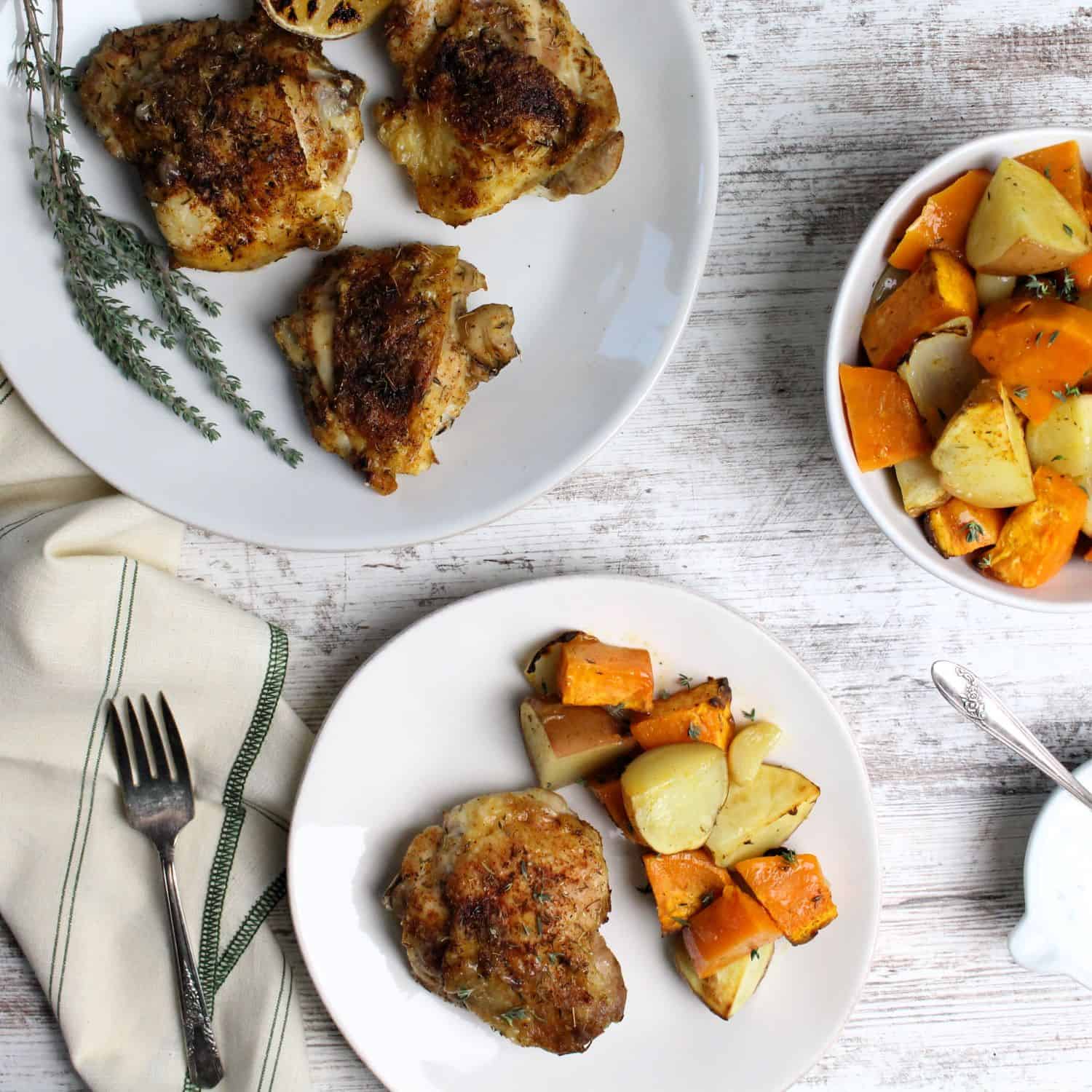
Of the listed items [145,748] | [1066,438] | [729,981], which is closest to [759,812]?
[729,981]

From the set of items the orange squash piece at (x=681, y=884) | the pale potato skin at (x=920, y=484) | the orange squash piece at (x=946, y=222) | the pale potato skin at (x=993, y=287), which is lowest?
the orange squash piece at (x=681, y=884)

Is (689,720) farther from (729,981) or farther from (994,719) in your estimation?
(994,719)

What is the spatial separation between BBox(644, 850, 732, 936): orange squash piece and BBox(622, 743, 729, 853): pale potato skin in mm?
43

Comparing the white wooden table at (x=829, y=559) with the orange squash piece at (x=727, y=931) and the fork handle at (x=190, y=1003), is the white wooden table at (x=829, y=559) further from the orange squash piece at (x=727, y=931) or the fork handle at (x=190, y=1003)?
the orange squash piece at (x=727, y=931)

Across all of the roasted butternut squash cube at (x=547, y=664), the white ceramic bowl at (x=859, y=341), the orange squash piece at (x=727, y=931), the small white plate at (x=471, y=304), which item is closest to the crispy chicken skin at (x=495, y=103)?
the small white plate at (x=471, y=304)

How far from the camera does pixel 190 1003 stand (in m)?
2.36

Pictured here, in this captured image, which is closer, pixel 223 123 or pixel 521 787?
pixel 223 123

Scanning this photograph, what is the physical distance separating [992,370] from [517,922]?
1.55m

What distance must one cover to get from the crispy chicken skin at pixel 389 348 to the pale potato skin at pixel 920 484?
882 mm

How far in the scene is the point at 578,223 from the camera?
227 centimetres

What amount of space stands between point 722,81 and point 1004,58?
0.68 meters

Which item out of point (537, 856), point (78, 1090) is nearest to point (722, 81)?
point (537, 856)

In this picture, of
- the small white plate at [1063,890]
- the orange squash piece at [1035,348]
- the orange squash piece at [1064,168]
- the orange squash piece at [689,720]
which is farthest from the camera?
the small white plate at [1063,890]

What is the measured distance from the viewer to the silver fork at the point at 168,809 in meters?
2.35
